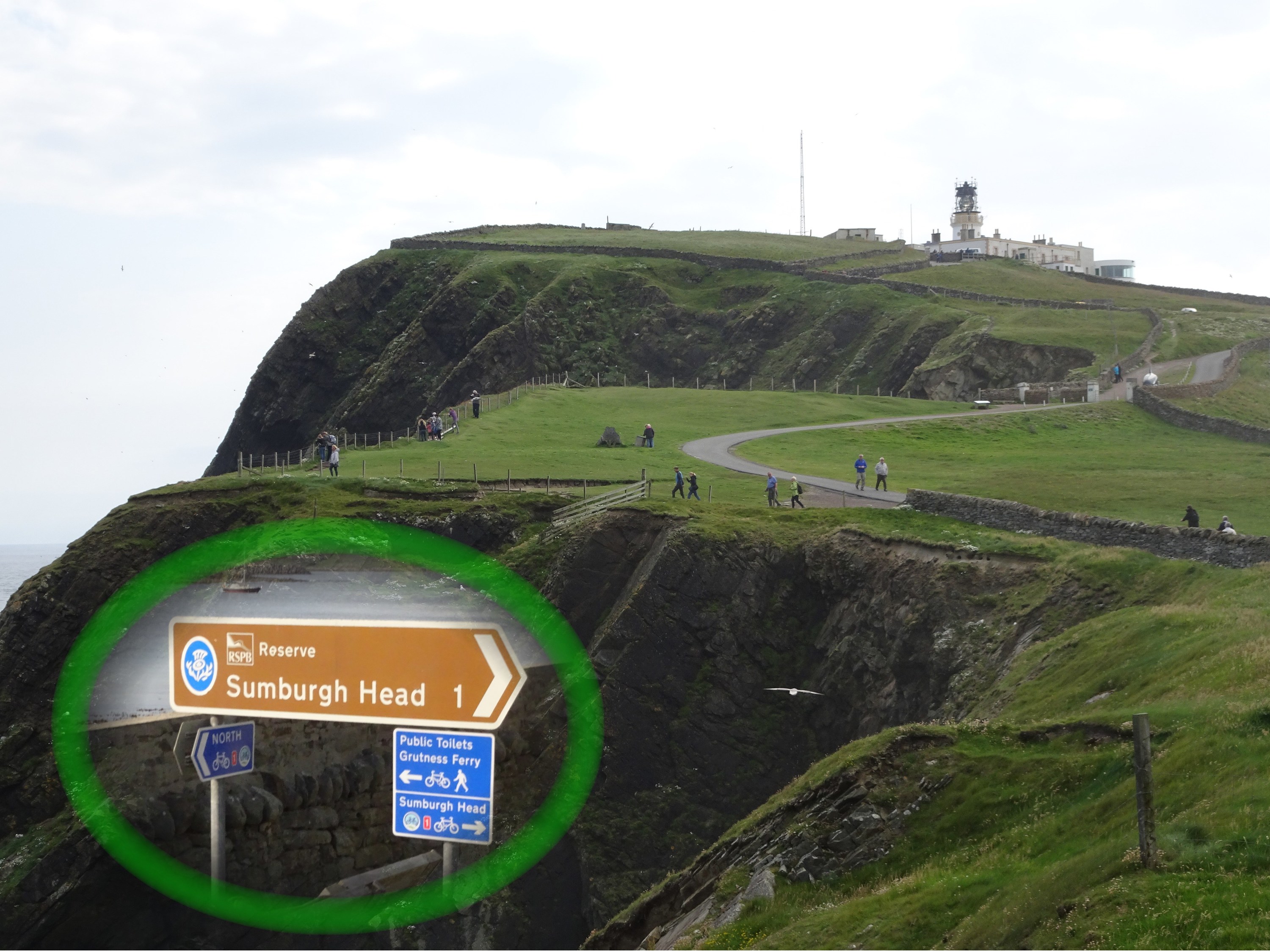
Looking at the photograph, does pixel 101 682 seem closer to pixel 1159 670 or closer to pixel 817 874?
pixel 817 874

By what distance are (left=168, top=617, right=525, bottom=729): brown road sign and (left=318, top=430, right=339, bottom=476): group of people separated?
4167 centimetres

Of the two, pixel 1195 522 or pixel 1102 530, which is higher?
pixel 1195 522

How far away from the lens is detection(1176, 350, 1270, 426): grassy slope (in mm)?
64438

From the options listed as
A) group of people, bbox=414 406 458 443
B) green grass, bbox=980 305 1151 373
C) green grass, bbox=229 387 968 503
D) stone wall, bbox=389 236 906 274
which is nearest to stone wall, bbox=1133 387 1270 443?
green grass, bbox=229 387 968 503

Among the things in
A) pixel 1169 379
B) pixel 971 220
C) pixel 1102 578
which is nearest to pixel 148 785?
pixel 1102 578

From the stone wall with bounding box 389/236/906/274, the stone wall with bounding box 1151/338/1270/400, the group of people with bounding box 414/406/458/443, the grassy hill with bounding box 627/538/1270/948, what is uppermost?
the stone wall with bounding box 389/236/906/274

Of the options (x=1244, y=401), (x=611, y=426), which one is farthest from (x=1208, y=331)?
(x=611, y=426)

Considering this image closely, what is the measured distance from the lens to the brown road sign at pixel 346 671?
8.55 m

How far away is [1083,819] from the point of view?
1424 centimetres

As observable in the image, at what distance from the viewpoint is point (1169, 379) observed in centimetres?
7394

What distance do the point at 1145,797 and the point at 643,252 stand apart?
11732 centimetres

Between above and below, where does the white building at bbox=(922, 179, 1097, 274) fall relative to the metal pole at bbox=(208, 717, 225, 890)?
above
